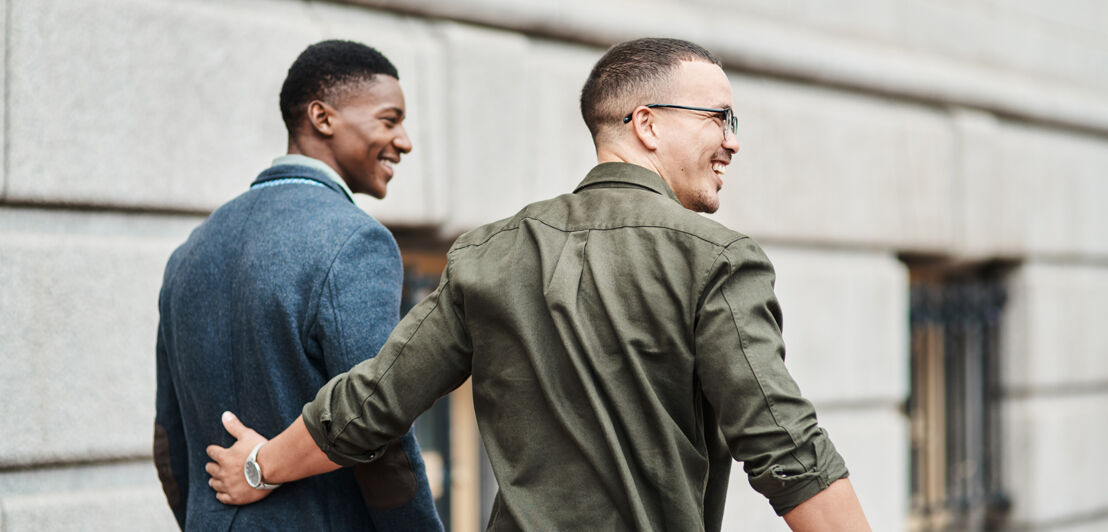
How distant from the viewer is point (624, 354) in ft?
6.42

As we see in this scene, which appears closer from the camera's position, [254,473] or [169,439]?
[254,473]

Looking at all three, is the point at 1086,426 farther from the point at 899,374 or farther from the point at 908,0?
the point at 908,0

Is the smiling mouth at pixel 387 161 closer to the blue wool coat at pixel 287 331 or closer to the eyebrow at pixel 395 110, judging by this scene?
the eyebrow at pixel 395 110

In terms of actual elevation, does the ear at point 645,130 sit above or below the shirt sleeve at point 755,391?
above

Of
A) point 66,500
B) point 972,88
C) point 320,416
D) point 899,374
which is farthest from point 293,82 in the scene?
point 972,88

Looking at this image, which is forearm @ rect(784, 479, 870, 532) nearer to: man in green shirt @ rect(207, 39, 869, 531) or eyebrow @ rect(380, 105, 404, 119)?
man in green shirt @ rect(207, 39, 869, 531)

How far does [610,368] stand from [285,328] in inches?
28.8

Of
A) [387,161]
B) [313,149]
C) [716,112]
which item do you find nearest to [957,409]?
[387,161]

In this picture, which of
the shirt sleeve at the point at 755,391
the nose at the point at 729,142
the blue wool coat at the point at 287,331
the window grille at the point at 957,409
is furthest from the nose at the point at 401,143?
the window grille at the point at 957,409

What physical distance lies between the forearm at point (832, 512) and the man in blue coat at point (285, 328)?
823 mm

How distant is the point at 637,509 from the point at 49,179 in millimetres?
2380

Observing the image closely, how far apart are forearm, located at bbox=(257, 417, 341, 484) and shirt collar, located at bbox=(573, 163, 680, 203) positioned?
2.24 feet

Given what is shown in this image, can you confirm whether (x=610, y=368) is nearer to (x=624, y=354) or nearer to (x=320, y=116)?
(x=624, y=354)

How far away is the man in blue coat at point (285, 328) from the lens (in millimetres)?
2359
